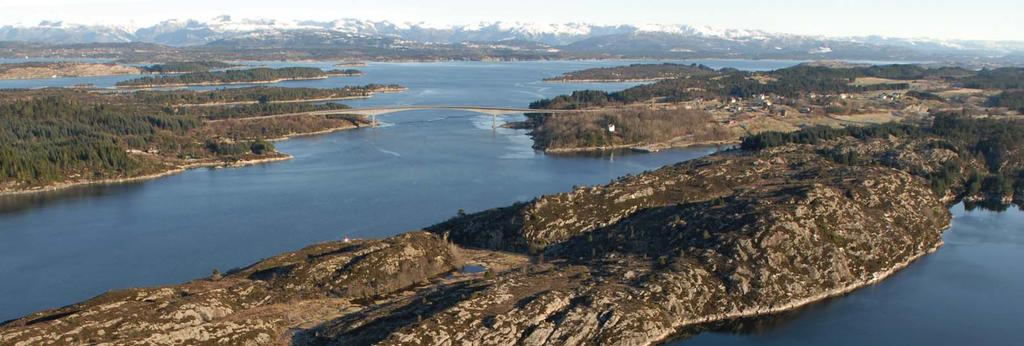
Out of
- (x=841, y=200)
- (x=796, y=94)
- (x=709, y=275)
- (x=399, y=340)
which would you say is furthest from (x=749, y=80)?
(x=399, y=340)

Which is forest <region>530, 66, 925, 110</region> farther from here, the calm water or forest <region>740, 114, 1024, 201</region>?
forest <region>740, 114, 1024, 201</region>

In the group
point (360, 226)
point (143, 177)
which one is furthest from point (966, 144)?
point (143, 177)

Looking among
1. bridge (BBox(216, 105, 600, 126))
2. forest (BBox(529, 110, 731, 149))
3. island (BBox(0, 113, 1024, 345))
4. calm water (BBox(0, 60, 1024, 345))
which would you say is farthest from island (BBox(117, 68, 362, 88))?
island (BBox(0, 113, 1024, 345))

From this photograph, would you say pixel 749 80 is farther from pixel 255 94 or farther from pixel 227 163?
pixel 227 163

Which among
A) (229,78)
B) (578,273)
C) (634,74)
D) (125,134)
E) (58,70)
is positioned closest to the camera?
(578,273)

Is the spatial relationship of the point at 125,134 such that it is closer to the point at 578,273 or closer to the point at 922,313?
the point at 578,273

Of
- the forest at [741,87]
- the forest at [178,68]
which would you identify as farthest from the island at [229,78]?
the forest at [741,87]

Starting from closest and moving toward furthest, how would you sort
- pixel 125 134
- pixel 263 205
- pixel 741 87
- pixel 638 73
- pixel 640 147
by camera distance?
pixel 263 205, pixel 125 134, pixel 640 147, pixel 741 87, pixel 638 73
